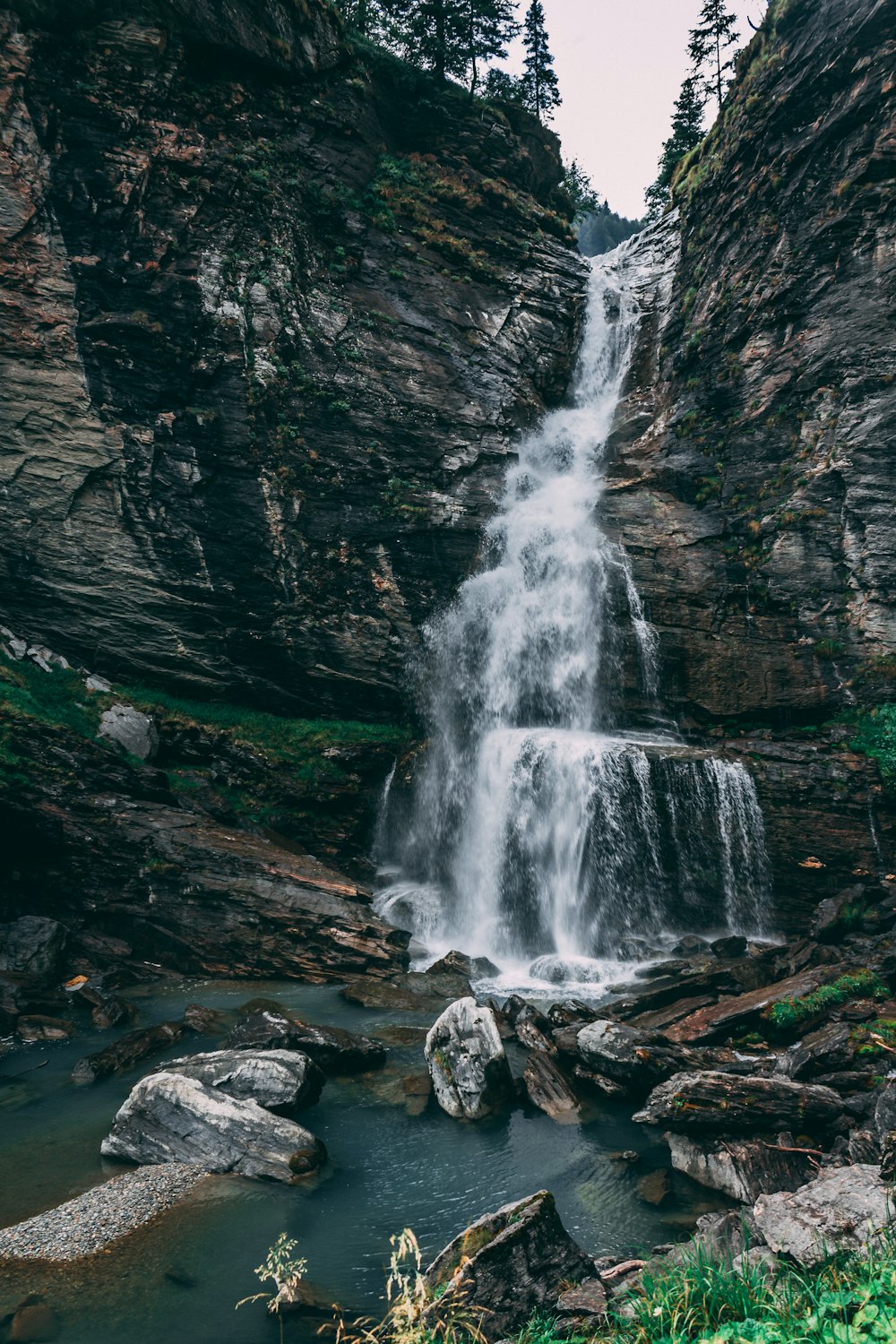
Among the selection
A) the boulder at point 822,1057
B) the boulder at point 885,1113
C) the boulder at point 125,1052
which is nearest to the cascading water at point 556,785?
the boulder at point 822,1057

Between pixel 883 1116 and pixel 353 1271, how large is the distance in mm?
5677

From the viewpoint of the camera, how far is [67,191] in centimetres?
1780

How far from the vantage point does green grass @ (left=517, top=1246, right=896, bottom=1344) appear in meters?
3.13

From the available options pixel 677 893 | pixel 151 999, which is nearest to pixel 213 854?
pixel 151 999

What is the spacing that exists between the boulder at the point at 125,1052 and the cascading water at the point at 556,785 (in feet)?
23.8

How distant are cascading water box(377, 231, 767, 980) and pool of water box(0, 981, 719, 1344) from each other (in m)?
6.59

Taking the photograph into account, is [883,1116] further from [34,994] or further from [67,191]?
[67,191]

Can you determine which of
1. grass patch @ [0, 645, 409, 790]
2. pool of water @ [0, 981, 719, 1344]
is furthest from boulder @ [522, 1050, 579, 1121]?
grass patch @ [0, 645, 409, 790]

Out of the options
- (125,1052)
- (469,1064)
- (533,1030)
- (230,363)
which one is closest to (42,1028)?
(125,1052)

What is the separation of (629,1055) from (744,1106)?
1.67 meters

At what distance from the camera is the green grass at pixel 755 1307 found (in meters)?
3.13

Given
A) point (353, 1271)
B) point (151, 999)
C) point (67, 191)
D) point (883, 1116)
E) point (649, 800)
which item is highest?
point (67, 191)

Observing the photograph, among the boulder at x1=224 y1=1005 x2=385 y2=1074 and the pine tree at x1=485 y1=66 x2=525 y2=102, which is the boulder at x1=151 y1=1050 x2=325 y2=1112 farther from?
the pine tree at x1=485 y1=66 x2=525 y2=102

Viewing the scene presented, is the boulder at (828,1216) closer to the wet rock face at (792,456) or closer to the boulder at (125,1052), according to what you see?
the boulder at (125,1052)
